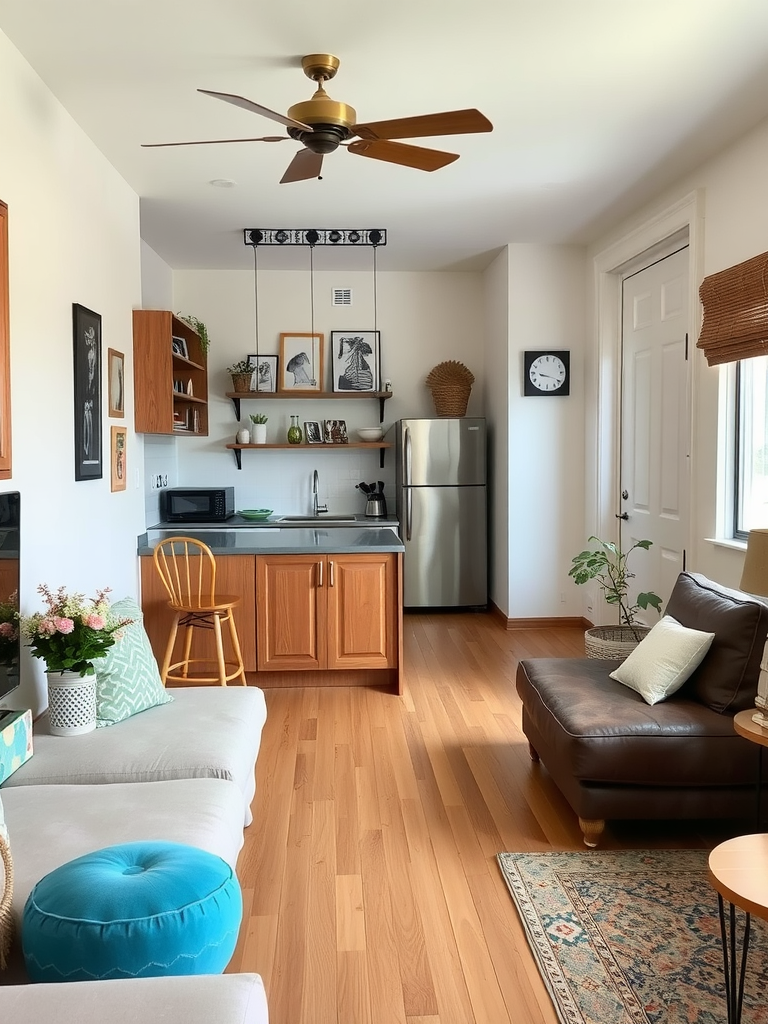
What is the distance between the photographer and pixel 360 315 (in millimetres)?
6703

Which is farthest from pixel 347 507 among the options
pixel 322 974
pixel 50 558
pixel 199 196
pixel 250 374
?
pixel 322 974

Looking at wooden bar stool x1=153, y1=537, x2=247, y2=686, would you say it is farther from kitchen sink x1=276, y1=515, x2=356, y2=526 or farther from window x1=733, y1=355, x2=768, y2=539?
window x1=733, y1=355, x2=768, y2=539

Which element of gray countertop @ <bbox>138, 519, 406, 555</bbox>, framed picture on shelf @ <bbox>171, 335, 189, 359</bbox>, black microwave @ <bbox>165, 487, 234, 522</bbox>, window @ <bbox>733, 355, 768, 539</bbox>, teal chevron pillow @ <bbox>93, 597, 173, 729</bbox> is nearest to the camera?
teal chevron pillow @ <bbox>93, 597, 173, 729</bbox>

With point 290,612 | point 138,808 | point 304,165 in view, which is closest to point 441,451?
point 290,612

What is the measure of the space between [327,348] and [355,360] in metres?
0.25

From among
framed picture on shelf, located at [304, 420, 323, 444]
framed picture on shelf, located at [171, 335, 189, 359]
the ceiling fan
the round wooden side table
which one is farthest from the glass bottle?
the round wooden side table

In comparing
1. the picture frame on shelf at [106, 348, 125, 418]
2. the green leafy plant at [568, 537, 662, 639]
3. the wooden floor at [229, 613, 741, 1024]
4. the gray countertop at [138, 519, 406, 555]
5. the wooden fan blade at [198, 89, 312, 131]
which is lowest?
the wooden floor at [229, 613, 741, 1024]

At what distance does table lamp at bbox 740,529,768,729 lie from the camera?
2.41m

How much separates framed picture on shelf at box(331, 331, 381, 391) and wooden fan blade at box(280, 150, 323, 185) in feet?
11.6

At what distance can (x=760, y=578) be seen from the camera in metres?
2.43

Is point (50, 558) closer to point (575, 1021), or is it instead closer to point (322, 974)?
point (322, 974)

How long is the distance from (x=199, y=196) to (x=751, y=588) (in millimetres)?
3632

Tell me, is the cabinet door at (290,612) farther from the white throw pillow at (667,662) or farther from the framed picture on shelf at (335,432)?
the framed picture on shelf at (335,432)

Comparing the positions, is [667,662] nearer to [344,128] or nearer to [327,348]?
[344,128]
